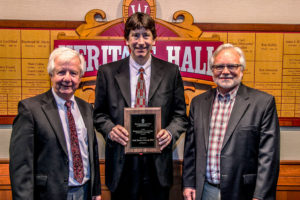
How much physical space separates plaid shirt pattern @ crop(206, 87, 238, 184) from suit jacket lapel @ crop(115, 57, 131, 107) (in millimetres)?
660

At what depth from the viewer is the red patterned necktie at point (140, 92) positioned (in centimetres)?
202

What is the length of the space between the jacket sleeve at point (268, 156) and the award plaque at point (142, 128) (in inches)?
28.6

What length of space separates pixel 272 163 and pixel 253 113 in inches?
14.1

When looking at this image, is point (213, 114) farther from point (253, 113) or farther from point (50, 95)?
point (50, 95)

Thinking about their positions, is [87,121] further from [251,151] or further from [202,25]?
[202,25]

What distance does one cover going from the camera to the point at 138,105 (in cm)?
202

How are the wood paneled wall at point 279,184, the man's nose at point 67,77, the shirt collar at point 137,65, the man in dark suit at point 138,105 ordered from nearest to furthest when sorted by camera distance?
the man's nose at point 67,77 → the man in dark suit at point 138,105 → the shirt collar at point 137,65 → the wood paneled wall at point 279,184


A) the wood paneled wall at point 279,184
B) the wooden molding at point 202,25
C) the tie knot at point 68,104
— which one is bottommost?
the wood paneled wall at point 279,184

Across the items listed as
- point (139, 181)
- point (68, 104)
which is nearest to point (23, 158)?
point (68, 104)

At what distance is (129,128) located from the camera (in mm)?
1910

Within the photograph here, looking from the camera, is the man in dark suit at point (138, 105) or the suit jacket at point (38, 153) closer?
the suit jacket at point (38, 153)

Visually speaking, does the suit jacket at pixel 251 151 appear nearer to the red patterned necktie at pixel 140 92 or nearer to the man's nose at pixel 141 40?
the red patterned necktie at pixel 140 92

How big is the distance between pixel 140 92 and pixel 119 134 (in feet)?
1.21

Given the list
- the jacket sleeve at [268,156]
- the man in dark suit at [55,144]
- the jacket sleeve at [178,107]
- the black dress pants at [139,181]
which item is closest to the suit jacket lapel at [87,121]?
the man in dark suit at [55,144]
